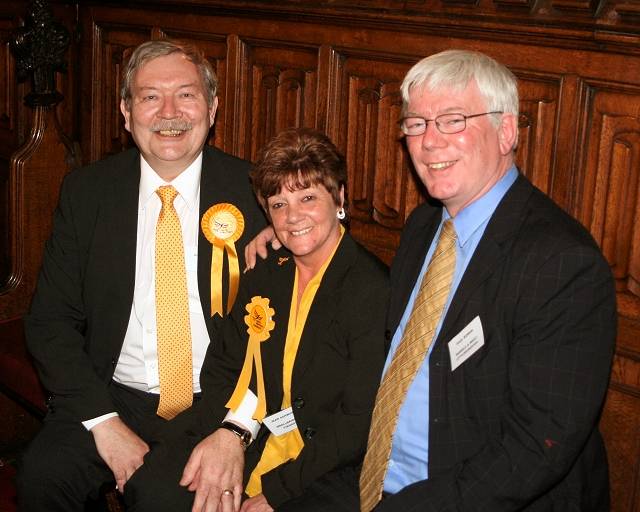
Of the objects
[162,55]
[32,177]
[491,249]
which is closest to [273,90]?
[162,55]

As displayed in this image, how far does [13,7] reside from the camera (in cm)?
430

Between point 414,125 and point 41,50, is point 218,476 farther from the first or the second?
point 41,50

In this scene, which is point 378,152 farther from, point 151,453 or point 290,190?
point 151,453

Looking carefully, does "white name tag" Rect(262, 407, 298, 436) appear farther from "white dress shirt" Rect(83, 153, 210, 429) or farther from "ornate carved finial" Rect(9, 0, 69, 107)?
"ornate carved finial" Rect(9, 0, 69, 107)

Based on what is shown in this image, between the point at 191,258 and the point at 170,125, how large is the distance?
1.51 feet

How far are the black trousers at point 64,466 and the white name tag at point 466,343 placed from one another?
3.46 ft

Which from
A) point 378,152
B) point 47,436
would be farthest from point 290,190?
point 47,436

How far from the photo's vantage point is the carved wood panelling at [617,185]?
2463 millimetres

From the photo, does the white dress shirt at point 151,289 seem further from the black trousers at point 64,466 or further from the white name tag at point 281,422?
the white name tag at point 281,422

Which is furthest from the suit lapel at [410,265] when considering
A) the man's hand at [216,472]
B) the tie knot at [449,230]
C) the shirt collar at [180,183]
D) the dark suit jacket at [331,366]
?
the shirt collar at [180,183]

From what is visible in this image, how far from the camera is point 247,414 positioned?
2770mm

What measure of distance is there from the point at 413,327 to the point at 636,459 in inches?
31.2

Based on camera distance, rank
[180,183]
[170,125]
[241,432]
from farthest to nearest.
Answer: [180,183], [170,125], [241,432]

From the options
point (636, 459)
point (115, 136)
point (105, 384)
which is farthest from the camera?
point (115, 136)
